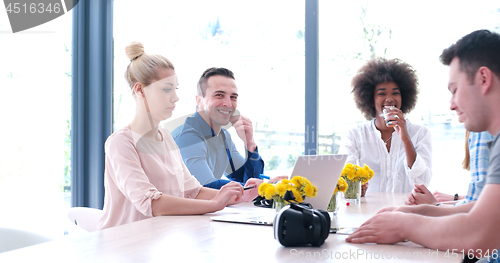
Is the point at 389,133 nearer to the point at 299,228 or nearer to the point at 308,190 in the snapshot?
the point at 308,190

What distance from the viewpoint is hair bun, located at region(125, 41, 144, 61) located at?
1978 mm

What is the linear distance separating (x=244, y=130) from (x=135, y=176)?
1316 millimetres

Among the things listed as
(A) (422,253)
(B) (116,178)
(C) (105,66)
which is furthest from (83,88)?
(A) (422,253)

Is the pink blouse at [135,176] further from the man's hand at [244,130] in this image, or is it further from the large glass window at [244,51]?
the large glass window at [244,51]

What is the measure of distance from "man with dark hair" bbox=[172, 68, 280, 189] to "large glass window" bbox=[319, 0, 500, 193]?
0.83 m

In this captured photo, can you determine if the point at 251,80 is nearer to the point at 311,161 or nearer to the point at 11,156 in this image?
the point at 11,156

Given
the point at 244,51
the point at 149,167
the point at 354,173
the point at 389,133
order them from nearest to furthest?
1. the point at 149,167
2. the point at 354,173
3. the point at 389,133
4. the point at 244,51

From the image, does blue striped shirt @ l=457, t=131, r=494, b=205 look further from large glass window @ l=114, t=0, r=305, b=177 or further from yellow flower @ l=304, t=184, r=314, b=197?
large glass window @ l=114, t=0, r=305, b=177

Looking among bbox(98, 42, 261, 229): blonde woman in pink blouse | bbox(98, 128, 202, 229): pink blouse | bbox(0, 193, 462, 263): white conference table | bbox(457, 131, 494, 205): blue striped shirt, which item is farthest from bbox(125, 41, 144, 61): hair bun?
bbox(457, 131, 494, 205): blue striped shirt

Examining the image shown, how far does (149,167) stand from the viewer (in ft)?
5.99

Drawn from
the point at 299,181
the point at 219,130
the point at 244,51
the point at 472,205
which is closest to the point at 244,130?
the point at 219,130

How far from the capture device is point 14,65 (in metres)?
3.12

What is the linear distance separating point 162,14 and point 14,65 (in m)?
1.38

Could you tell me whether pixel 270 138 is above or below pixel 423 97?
below
